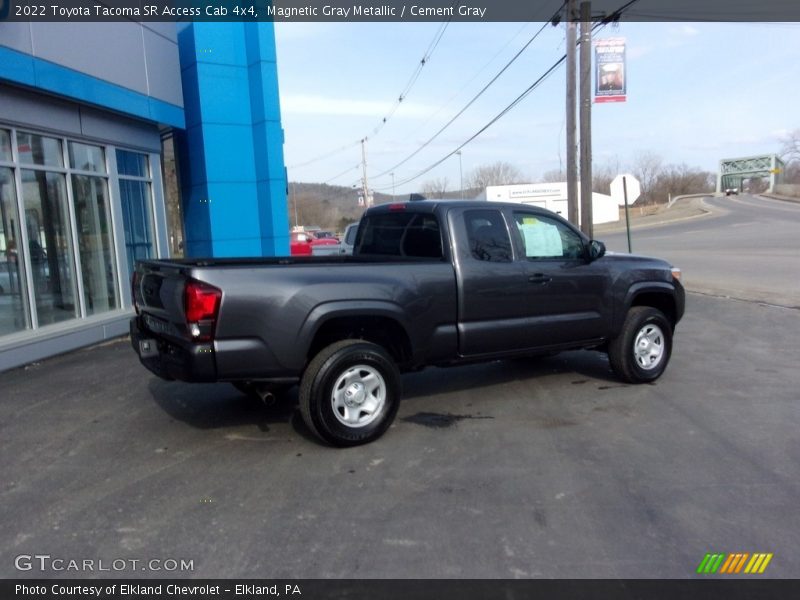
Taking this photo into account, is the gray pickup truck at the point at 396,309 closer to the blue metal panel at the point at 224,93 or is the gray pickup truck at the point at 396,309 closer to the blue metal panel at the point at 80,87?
the blue metal panel at the point at 80,87

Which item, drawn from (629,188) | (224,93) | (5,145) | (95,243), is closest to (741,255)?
(629,188)

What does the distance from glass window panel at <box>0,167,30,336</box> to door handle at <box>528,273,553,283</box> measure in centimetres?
724

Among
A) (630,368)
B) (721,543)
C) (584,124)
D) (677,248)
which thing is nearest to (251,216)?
(584,124)

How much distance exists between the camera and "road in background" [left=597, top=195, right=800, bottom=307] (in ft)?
47.0

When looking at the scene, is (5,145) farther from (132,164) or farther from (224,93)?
(224,93)

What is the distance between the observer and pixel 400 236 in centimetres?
615

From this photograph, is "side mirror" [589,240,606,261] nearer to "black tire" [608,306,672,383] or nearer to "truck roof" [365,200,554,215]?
"truck roof" [365,200,554,215]

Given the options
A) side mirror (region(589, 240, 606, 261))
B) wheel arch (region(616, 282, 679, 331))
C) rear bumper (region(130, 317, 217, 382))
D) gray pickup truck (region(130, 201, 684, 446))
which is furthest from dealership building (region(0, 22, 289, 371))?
wheel arch (region(616, 282, 679, 331))

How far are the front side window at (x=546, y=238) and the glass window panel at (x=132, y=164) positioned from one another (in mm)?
8244

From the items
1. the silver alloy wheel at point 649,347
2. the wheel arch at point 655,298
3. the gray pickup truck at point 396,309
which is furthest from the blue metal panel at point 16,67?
the silver alloy wheel at point 649,347

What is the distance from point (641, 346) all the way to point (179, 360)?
4.61 m

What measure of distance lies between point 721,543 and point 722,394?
3217mm

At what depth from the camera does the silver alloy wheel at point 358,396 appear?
4.83m

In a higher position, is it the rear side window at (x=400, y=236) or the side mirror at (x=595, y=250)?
the rear side window at (x=400, y=236)
